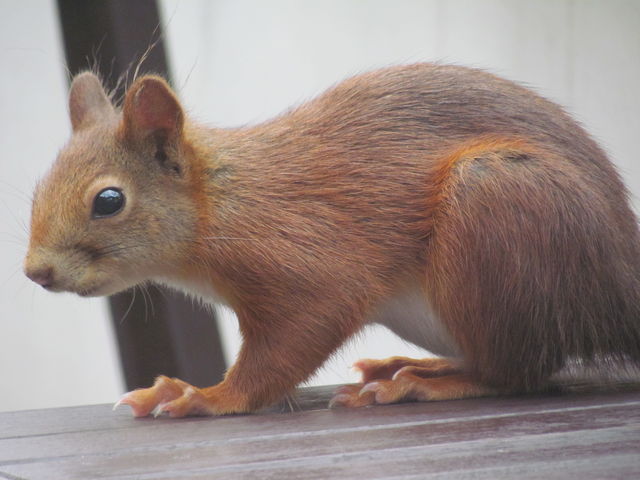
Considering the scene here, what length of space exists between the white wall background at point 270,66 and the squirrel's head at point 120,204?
1322 mm

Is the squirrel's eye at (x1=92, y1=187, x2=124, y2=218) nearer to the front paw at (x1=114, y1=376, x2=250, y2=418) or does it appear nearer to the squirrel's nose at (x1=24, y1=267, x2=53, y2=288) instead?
the squirrel's nose at (x1=24, y1=267, x2=53, y2=288)

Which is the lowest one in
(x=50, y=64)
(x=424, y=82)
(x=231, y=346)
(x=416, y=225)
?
(x=231, y=346)

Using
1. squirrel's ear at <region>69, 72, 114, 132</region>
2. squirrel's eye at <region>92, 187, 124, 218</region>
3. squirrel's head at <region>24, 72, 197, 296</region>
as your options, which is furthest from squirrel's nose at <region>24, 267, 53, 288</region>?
squirrel's ear at <region>69, 72, 114, 132</region>

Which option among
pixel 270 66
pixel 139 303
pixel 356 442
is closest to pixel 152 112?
pixel 356 442

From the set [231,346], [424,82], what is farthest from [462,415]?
[231,346]

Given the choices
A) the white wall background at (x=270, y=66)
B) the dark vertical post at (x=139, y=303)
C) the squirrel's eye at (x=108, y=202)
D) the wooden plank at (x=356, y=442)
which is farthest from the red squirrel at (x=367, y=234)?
the white wall background at (x=270, y=66)

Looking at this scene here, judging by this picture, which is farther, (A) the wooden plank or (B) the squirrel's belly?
(B) the squirrel's belly

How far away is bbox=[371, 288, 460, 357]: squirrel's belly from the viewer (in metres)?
2.16

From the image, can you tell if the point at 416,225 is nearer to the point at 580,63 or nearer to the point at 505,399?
the point at 505,399

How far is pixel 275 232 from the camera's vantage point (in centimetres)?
212

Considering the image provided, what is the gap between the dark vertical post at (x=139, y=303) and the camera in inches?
110

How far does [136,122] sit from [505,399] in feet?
3.02

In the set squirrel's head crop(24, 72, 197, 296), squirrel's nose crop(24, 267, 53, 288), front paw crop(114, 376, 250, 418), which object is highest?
squirrel's head crop(24, 72, 197, 296)

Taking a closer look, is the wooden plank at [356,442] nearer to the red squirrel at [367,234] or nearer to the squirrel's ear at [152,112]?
the red squirrel at [367,234]
